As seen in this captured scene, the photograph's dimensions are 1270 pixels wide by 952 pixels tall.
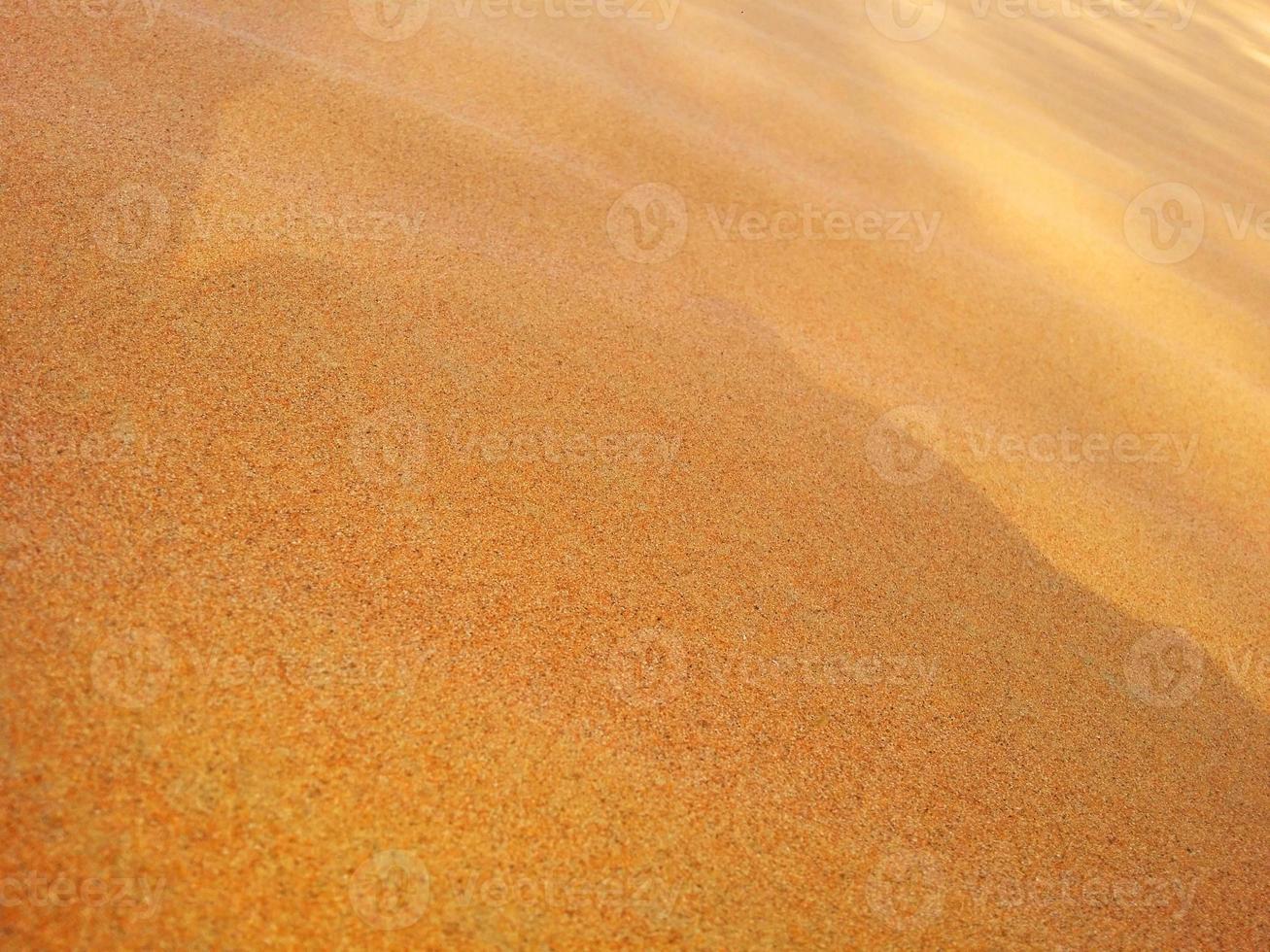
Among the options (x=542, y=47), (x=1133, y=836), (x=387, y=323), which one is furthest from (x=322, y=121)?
(x=1133, y=836)

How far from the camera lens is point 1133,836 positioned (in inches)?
86.5

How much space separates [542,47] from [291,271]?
2672 millimetres

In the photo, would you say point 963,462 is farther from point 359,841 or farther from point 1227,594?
point 359,841

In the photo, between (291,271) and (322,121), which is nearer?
(291,271)

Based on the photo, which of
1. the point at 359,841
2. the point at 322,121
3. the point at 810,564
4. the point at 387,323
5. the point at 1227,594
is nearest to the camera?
the point at 359,841

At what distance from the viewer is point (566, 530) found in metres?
2.41

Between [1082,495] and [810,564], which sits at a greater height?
[1082,495]

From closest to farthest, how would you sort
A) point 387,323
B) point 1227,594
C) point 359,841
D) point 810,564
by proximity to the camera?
point 359,841 < point 810,564 < point 387,323 < point 1227,594

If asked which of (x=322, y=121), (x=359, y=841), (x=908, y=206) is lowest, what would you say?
(x=359, y=841)

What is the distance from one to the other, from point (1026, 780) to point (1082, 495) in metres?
1.43

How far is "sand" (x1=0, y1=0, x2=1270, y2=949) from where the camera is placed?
1.71 metres

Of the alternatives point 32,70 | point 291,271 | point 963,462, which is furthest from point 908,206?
point 32,70

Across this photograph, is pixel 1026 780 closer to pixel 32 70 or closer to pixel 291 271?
pixel 291 271

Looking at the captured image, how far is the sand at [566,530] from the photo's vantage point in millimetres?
1711
